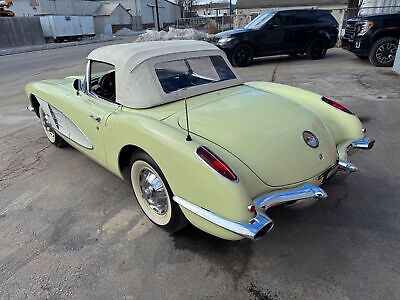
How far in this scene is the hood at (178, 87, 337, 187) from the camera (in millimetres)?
2281

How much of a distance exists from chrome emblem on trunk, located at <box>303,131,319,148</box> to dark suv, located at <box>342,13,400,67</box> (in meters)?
8.54

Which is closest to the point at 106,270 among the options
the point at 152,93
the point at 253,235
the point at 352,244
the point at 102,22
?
the point at 253,235

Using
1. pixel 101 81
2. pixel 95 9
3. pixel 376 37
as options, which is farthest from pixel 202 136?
pixel 95 9

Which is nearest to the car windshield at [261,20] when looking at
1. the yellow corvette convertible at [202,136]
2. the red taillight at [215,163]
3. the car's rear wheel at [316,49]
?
→ the car's rear wheel at [316,49]

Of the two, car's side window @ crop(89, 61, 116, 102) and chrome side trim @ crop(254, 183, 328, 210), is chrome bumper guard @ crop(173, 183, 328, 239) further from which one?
car's side window @ crop(89, 61, 116, 102)

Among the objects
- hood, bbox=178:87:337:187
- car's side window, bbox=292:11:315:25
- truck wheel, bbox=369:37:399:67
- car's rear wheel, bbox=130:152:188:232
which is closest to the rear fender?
car's rear wheel, bbox=130:152:188:232

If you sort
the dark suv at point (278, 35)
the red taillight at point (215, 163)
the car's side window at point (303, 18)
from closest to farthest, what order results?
the red taillight at point (215, 163) → the dark suv at point (278, 35) → the car's side window at point (303, 18)

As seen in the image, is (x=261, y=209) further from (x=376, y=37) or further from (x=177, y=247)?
(x=376, y=37)

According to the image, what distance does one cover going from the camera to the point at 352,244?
2.49 m

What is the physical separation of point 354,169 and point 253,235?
1286 millimetres

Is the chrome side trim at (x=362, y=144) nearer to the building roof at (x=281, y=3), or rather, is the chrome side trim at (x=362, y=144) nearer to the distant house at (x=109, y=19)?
the building roof at (x=281, y=3)

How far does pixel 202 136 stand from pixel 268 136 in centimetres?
52

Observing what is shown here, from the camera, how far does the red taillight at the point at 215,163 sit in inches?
79.9

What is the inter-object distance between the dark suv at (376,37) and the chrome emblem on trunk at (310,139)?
854 cm
